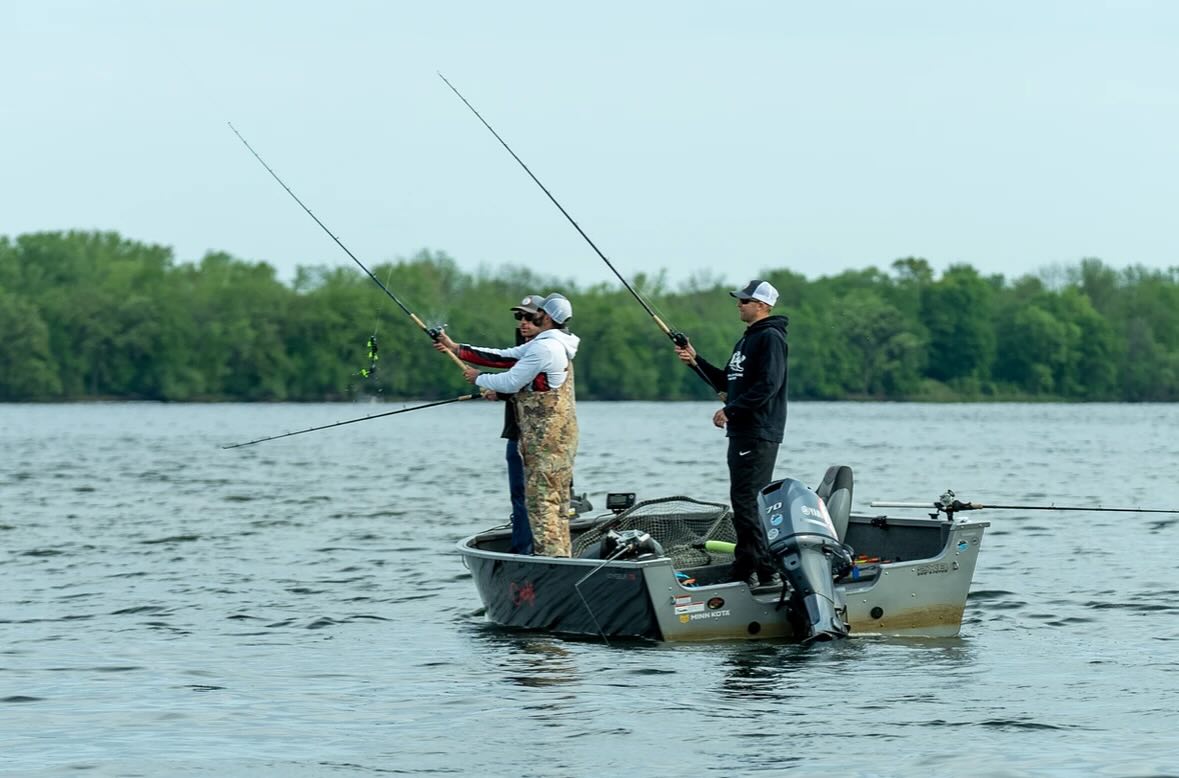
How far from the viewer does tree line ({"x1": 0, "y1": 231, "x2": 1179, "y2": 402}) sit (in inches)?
3974

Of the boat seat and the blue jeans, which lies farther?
the blue jeans

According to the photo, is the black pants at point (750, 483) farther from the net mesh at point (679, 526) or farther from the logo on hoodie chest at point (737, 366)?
the net mesh at point (679, 526)

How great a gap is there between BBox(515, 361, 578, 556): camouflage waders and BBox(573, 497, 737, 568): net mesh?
646 mm

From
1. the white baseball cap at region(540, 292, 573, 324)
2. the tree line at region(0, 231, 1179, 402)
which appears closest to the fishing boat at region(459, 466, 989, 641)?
the white baseball cap at region(540, 292, 573, 324)

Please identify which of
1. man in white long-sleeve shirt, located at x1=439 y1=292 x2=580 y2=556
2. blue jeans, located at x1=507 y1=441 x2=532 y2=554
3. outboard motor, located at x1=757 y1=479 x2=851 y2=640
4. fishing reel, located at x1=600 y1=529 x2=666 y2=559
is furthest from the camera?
blue jeans, located at x1=507 y1=441 x2=532 y2=554

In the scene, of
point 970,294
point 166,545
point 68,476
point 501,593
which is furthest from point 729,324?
point 501,593

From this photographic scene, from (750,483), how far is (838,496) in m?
0.64

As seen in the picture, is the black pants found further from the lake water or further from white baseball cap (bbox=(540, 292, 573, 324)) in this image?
white baseball cap (bbox=(540, 292, 573, 324))

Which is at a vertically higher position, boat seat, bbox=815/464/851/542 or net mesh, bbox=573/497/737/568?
boat seat, bbox=815/464/851/542

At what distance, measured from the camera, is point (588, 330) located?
112062 millimetres

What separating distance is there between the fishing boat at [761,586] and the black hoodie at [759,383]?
0.43 m

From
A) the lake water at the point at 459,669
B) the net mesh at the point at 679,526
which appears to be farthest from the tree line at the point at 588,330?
the net mesh at the point at 679,526

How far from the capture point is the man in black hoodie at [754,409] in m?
11.3

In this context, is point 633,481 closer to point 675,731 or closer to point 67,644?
point 67,644
